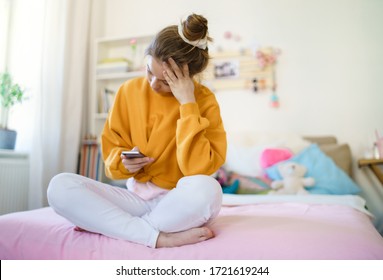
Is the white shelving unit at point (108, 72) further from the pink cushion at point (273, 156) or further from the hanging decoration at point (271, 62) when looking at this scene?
the pink cushion at point (273, 156)

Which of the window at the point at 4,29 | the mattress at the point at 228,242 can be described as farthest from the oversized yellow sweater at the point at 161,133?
the window at the point at 4,29

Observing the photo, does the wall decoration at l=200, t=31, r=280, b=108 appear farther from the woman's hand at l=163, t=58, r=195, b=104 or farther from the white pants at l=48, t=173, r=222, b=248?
the white pants at l=48, t=173, r=222, b=248

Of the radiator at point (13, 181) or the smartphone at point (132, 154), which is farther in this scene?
the radiator at point (13, 181)

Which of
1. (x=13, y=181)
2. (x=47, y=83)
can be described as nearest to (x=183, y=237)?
(x=13, y=181)

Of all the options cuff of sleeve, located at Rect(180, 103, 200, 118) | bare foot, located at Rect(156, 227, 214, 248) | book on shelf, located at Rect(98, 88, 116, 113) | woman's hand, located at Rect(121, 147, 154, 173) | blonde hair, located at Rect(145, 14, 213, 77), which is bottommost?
bare foot, located at Rect(156, 227, 214, 248)

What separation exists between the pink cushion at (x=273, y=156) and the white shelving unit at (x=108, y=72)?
44.6 inches

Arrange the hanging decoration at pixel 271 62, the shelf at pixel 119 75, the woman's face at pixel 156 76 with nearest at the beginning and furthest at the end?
1. the woman's face at pixel 156 76
2. the hanging decoration at pixel 271 62
3. the shelf at pixel 119 75

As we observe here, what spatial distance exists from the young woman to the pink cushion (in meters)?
0.97

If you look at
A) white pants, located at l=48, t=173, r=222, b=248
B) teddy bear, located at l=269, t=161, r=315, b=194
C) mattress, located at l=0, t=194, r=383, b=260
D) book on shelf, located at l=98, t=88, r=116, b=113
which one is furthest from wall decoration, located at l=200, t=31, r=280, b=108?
white pants, located at l=48, t=173, r=222, b=248

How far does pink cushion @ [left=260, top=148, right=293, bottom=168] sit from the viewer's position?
1.98 m

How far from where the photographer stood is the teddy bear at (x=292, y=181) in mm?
1813
